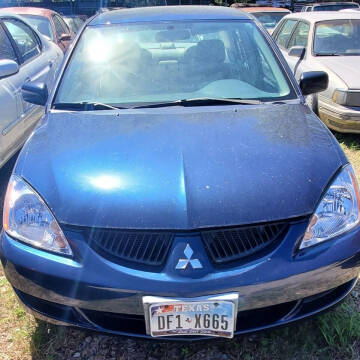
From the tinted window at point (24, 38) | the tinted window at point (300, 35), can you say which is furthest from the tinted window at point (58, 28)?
the tinted window at point (300, 35)

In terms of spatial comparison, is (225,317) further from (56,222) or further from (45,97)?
(45,97)

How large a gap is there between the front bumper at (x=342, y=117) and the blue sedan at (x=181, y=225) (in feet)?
8.15

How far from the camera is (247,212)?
176 cm

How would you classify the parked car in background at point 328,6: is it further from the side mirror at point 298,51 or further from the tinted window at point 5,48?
the tinted window at point 5,48

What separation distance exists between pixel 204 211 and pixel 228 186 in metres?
0.17

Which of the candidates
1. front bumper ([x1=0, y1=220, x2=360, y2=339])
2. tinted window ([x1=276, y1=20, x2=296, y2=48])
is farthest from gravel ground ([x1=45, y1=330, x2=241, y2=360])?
tinted window ([x1=276, y1=20, x2=296, y2=48])

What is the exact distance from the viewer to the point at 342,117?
462cm

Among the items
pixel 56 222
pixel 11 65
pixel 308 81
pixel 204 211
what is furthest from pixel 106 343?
pixel 11 65

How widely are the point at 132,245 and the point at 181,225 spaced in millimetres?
215

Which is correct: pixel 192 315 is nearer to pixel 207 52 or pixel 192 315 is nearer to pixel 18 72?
pixel 207 52

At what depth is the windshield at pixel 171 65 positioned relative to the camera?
2.70 metres

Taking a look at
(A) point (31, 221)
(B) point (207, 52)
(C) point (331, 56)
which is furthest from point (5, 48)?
(C) point (331, 56)

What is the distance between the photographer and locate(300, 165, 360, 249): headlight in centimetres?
182

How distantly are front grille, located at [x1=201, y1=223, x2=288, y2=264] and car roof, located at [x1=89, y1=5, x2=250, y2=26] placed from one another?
189cm
